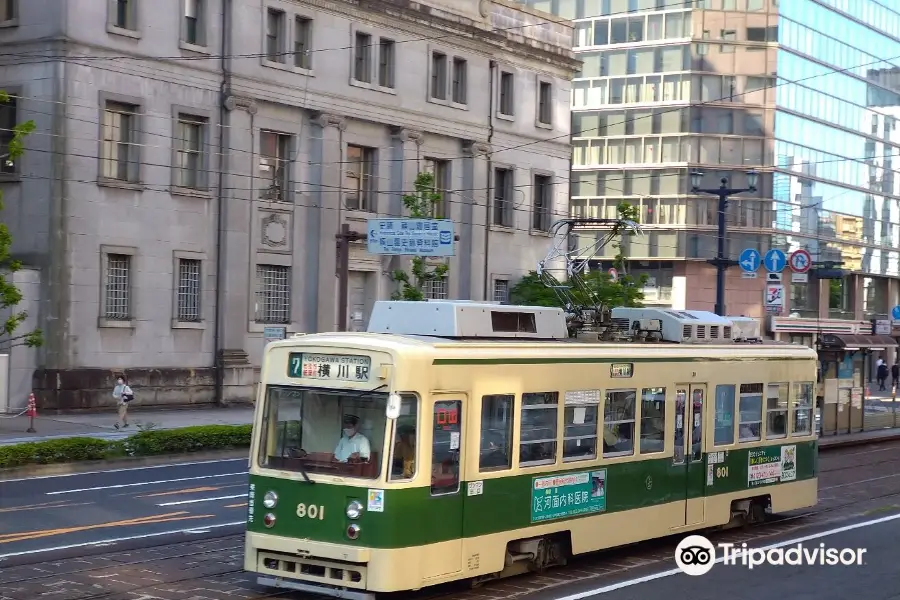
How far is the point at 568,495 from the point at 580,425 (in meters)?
0.81

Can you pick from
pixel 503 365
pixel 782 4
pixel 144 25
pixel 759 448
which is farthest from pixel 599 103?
pixel 503 365

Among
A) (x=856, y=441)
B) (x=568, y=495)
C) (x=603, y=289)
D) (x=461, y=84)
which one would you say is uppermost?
(x=461, y=84)

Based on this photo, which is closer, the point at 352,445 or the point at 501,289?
the point at 352,445

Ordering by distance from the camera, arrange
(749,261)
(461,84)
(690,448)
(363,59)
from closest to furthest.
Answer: (690,448)
(749,261)
(363,59)
(461,84)

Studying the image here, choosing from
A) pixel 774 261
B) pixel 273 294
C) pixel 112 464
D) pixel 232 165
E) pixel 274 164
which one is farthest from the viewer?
pixel 273 294

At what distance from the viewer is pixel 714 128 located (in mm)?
69250

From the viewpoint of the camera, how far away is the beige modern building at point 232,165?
3638 cm

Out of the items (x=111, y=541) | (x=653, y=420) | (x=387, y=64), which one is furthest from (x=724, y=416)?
(x=387, y=64)

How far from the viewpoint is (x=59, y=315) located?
118 feet

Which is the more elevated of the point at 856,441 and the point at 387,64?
the point at 387,64

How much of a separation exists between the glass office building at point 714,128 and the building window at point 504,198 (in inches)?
733

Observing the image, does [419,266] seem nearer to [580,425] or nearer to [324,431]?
[580,425]

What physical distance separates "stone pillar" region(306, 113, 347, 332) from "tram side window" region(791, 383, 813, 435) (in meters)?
25.3

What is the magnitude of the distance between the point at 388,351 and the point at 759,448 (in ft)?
26.9
